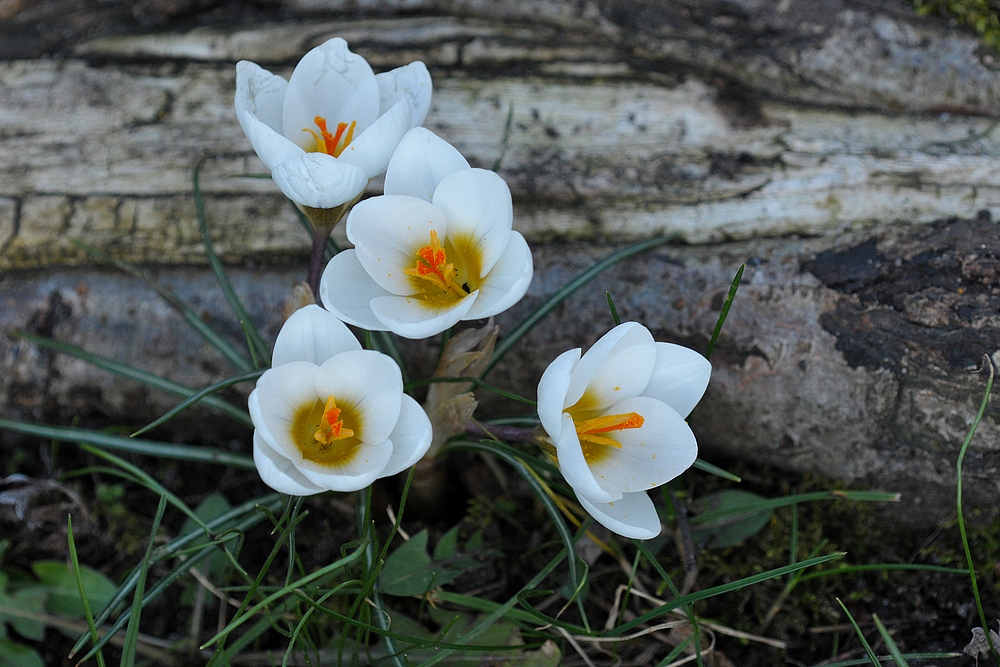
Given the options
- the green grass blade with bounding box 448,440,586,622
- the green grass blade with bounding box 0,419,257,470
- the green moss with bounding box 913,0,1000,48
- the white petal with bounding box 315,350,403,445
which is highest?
the green moss with bounding box 913,0,1000,48

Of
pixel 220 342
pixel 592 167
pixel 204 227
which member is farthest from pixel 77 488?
pixel 592 167

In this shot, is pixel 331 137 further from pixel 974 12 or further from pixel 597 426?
pixel 974 12

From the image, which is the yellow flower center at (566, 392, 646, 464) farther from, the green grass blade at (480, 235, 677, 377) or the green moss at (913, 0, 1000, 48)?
the green moss at (913, 0, 1000, 48)

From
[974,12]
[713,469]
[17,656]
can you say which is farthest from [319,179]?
[974,12]

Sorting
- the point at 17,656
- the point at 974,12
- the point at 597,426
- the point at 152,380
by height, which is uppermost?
the point at 974,12

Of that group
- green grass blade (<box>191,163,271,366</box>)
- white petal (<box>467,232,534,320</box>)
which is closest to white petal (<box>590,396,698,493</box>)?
white petal (<box>467,232,534,320</box>)

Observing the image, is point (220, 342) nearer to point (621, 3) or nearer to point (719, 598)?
point (719, 598)

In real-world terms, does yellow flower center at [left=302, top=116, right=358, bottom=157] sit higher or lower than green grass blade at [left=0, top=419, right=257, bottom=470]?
higher

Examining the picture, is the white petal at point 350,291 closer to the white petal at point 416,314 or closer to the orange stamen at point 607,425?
the white petal at point 416,314
